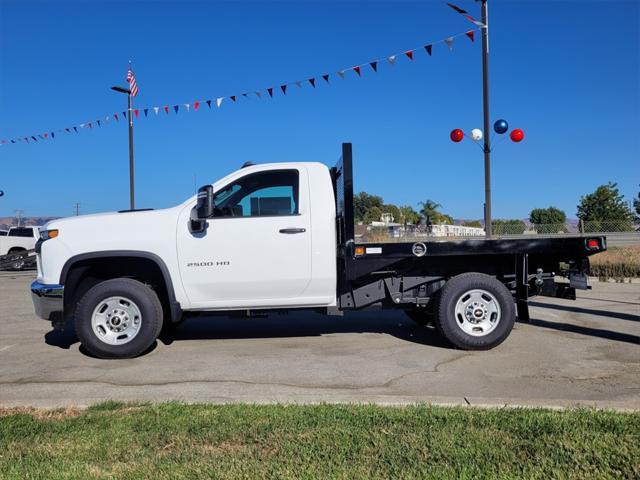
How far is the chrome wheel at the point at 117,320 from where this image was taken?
6.16 meters

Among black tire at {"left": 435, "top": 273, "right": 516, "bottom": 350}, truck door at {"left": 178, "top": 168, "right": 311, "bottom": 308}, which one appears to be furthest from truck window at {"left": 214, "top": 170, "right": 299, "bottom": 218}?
black tire at {"left": 435, "top": 273, "right": 516, "bottom": 350}

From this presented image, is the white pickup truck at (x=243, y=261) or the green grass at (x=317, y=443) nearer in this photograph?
the green grass at (x=317, y=443)

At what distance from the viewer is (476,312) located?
634 cm

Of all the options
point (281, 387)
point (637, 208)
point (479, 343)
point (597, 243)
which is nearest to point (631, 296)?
point (597, 243)

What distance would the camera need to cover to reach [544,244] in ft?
21.2

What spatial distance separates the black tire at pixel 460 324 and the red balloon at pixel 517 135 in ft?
23.2

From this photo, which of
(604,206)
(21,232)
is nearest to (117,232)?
(21,232)

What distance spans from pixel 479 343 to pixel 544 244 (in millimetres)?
1374

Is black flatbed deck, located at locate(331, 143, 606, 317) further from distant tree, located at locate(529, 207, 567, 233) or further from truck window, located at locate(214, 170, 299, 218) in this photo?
distant tree, located at locate(529, 207, 567, 233)

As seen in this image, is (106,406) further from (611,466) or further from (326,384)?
(611,466)

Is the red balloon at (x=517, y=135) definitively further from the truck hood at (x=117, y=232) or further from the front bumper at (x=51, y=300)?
the front bumper at (x=51, y=300)

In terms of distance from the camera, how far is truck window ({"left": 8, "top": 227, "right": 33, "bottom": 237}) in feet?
83.4

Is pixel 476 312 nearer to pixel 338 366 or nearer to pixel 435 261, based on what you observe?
pixel 435 261

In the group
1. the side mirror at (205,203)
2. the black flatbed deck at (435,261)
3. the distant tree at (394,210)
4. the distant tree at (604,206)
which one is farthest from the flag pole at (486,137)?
the distant tree at (604,206)
